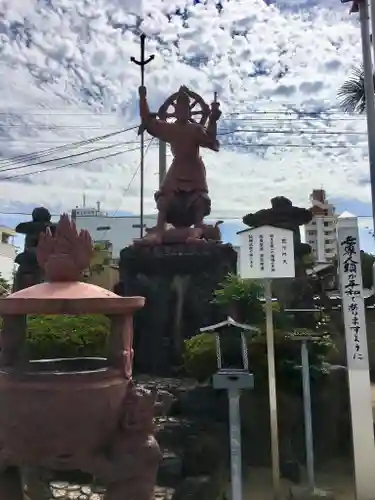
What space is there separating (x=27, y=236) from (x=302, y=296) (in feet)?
27.3

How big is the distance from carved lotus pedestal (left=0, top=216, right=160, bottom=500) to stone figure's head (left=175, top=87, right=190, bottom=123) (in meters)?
6.15

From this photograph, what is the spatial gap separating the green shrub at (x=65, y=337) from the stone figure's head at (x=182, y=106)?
4.03m

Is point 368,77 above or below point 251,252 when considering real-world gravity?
above

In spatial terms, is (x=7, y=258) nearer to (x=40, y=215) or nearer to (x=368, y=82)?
(x=40, y=215)

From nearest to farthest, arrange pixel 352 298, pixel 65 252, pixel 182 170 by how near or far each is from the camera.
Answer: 1. pixel 65 252
2. pixel 352 298
3. pixel 182 170

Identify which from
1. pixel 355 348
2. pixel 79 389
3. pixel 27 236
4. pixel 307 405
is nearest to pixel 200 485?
pixel 307 405

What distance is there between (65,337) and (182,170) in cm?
389

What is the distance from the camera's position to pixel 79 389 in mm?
2869

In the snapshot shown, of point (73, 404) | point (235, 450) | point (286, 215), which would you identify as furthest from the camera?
point (286, 215)

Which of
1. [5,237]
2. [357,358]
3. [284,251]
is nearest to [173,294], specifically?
[284,251]

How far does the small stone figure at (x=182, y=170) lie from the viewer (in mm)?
9039

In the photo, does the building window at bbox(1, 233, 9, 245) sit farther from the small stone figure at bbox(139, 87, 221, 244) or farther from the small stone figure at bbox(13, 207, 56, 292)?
the small stone figure at bbox(139, 87, 221, 244)

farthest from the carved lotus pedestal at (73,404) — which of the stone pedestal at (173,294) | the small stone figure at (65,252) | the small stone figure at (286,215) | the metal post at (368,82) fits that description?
the small stone figure at (286,215)

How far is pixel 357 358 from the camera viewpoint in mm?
4965
